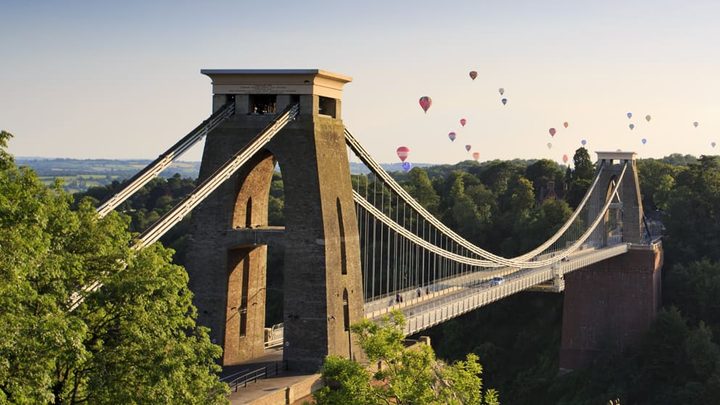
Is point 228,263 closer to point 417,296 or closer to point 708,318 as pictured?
point 417,296

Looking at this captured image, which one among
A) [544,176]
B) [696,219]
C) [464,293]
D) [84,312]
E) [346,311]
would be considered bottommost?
[464,293]

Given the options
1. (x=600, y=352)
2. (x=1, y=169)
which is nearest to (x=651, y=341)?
(x=600, y=352)

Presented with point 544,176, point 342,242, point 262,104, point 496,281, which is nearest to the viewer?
point 262,104

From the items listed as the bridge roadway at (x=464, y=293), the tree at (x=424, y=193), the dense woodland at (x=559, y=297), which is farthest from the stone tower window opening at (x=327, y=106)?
the tree at (x=424, y=193)

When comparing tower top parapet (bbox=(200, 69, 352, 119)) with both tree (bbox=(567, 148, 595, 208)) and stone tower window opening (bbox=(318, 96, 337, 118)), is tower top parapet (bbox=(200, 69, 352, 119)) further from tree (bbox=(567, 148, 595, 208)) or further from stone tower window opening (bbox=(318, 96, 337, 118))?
tree (bbox=(567, 148, 595, 208))

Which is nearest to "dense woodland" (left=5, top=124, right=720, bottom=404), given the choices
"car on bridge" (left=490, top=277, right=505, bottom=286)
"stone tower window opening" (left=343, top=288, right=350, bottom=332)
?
"car on bridge" (left=490, top=277, right=505, bottom=286)

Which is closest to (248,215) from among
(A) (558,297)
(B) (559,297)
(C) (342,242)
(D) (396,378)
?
(C) (342,242)

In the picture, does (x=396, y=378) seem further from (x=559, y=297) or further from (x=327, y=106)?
(x=559, y=297)
